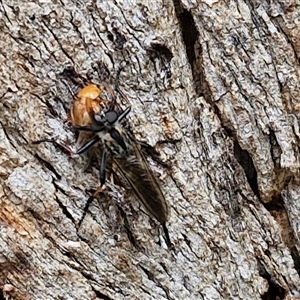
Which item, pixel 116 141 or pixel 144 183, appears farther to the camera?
pixel 116 141

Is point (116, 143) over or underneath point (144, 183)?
over

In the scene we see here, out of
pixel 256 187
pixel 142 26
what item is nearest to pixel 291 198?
pixel 256 187

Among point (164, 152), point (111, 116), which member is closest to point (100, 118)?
point (111, 116)

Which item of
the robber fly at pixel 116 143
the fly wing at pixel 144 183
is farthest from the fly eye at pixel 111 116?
the fly wing at pixel 144 183

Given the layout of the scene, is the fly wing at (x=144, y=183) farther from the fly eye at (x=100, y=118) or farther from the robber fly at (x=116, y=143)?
the fly eye at (x=100, y=118)

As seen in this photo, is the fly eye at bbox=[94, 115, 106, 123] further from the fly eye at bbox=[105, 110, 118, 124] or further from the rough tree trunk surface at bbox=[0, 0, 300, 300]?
the rough tree trunk surface at bbox=[0, 0, 300, 300]

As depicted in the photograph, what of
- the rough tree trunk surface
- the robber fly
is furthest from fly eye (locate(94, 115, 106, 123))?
the rough tree trunk surface

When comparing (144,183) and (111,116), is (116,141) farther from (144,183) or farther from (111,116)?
(144,183)
